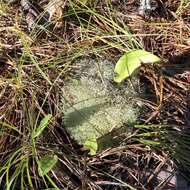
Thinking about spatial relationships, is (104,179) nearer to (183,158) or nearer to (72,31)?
(183,158)

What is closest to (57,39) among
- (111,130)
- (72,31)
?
(72,31)

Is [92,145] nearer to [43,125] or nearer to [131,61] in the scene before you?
[43,125]

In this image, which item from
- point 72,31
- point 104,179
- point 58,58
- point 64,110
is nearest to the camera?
point 104,179

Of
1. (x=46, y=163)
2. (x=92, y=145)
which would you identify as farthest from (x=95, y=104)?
(x=46, y=163)

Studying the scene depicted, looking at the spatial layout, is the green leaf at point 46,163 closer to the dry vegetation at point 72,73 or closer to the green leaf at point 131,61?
the dry vegetation at point 72,73

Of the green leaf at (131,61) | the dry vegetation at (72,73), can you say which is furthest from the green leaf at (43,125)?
the green leaf at (131,61)

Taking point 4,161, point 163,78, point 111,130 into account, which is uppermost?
point 163,78
